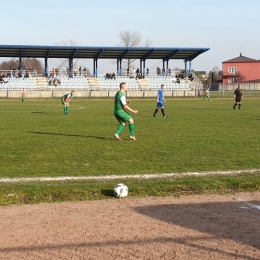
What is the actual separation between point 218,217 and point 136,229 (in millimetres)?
1218

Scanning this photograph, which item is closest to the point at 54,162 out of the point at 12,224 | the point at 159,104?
the point at 12,224

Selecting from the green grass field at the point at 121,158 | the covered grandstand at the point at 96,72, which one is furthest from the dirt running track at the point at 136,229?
the covered grandstand at the point at 96,72

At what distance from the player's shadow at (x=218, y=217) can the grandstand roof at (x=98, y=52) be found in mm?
54883

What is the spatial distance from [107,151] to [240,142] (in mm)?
4127

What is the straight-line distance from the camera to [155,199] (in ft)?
22.9

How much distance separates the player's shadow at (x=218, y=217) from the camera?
5195 mm

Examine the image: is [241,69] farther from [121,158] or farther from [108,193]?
[108,193]

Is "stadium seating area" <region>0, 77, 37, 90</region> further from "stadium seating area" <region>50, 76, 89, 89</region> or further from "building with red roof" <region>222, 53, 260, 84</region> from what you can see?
"building with red roof" <region>222, 53, 260, 84</region>

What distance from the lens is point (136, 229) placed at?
17.7 feet

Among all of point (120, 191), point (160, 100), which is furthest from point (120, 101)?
point (160, 100)

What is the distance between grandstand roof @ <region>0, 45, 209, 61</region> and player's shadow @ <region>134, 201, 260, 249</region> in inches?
2161

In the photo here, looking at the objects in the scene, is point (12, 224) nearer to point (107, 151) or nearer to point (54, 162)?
point (54, 162)

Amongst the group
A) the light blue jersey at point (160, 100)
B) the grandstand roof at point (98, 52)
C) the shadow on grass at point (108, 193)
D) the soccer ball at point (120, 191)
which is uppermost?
the grandstand roof at point (98, 52)

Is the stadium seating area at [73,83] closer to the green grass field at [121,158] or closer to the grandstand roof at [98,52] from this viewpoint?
the grandstand roof at [98,52]
